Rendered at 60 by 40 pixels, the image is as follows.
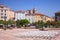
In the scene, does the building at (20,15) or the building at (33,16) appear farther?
the building at (33,16)

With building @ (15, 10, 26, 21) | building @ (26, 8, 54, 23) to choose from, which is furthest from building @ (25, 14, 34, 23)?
building @ (15, 10, 26, 21)

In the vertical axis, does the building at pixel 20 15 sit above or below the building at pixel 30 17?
above

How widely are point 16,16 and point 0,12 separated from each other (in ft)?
24.8

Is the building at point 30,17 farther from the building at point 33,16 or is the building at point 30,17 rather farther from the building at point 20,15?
the building at point 20,15

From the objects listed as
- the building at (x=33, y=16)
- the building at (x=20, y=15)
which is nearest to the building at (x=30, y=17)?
the building at (x=33, y=16)

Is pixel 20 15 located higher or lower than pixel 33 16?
higher

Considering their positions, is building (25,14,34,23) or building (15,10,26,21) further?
building (15,10,26,21)

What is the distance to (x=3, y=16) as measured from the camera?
245 feet

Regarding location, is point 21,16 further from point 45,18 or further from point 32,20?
point 45,18

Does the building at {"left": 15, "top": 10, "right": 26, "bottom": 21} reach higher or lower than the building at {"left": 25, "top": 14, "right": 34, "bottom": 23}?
higher

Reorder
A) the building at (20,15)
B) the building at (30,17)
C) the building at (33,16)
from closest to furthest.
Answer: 1. the building at (30,17)
2. the building at (20,15)
3. the building at (33,16)

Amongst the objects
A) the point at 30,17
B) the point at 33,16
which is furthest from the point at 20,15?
the point at 33,16

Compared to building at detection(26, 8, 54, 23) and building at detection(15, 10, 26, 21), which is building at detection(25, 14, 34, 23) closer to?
building at detection(26, 8, 54, 23)

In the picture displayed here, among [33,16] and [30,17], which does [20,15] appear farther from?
[33,16]
